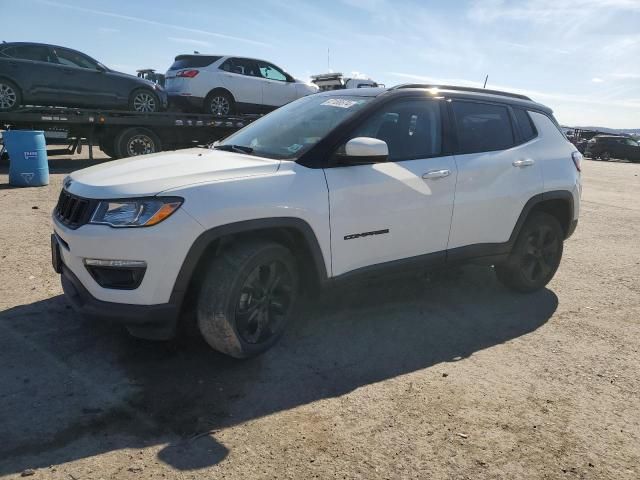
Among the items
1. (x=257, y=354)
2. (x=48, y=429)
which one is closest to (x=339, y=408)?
(x=257, y=354)

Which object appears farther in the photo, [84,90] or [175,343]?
[84,90]

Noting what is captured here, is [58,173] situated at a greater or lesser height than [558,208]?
lesser

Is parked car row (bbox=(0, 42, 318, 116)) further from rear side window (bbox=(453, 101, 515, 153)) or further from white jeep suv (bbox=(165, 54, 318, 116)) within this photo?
rear side window (bbox=(453, 101, 515, 153))

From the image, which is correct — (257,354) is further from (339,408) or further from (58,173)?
(58,173)

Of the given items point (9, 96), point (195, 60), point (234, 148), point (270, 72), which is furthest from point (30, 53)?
point (234, 148)

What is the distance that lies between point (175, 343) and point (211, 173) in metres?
1.21

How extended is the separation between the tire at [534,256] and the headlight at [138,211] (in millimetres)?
3068

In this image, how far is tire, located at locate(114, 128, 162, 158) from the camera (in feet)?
37.0

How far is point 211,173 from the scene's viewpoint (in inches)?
118

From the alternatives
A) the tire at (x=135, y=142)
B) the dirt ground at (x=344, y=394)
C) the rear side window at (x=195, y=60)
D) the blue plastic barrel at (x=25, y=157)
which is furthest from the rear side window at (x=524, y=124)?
the tire at (x=135, y=142)

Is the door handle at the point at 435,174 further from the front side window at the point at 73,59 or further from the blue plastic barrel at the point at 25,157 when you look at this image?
the front side window at the point at 73,59

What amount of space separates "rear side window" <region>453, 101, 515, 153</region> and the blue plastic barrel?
7.54m

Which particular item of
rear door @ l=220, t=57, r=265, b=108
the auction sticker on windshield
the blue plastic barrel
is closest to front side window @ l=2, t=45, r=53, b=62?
the blue plastic barrel

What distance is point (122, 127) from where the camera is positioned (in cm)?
1141
